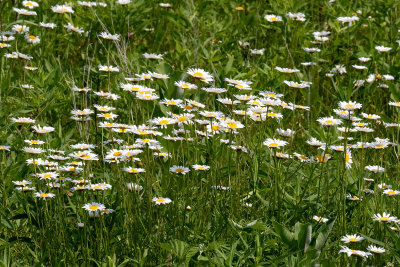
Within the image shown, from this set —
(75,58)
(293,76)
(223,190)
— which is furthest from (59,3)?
(223,190)

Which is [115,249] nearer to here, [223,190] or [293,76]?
[223,190]

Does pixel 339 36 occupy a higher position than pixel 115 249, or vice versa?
pixel 339 36

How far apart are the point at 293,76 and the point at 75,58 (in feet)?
5.15

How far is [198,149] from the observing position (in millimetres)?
2697

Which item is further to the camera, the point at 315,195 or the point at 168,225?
the point at 315,195

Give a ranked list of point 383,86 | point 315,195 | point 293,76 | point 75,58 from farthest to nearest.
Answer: point 75,58 < point 293,76 < point 383,86 < point 315,195

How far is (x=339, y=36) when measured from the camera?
16.5 ft

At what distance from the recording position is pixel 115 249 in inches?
86.5

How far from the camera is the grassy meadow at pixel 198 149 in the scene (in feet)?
6.97

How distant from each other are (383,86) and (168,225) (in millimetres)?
2202

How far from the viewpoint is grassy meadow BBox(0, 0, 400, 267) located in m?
2.12

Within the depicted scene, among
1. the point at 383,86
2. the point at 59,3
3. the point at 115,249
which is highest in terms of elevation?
the point at 59,3

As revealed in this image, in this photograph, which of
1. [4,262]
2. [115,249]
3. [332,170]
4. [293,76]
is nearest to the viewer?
[4,262]

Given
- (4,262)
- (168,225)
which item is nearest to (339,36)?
(168,225)
